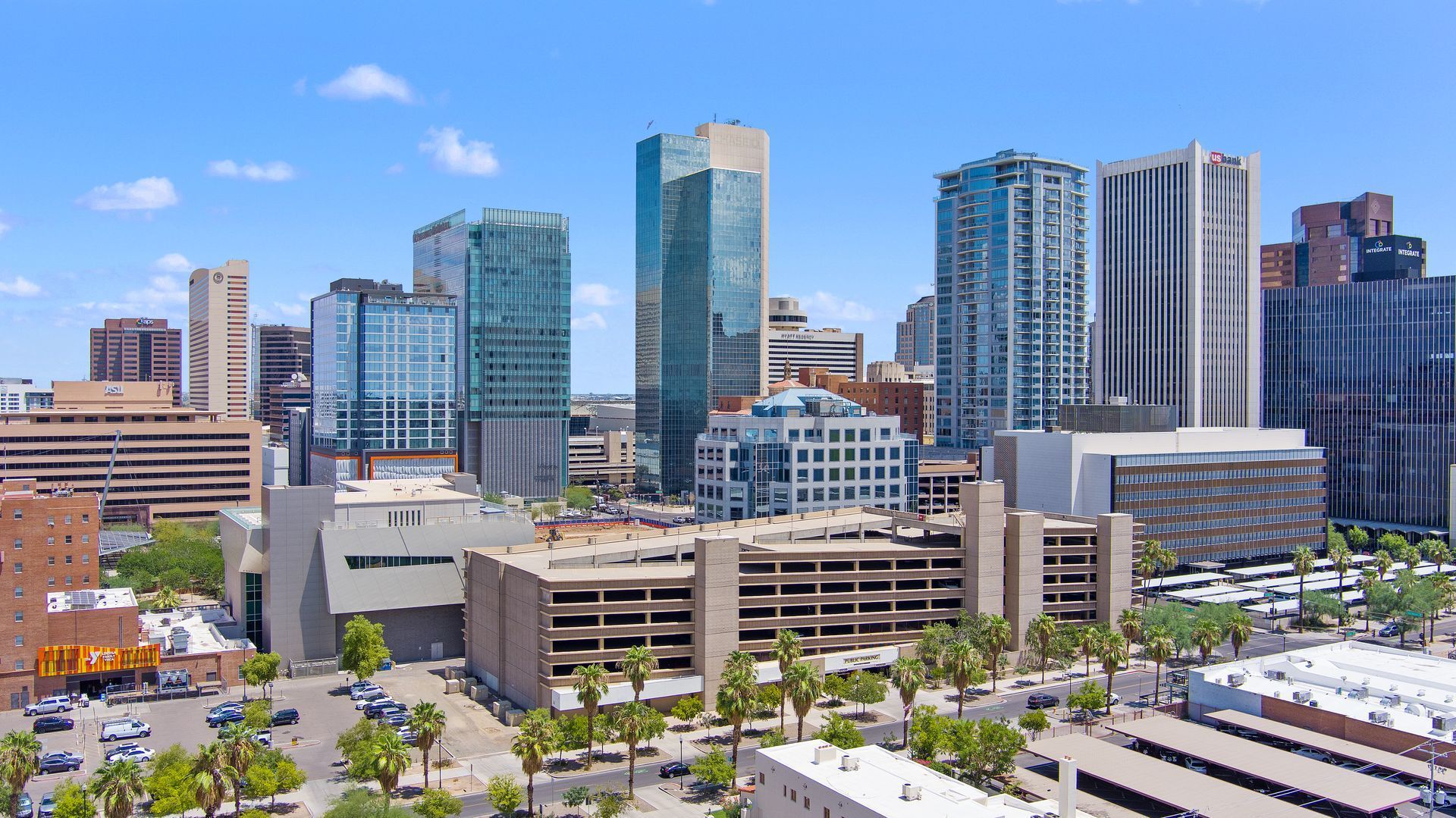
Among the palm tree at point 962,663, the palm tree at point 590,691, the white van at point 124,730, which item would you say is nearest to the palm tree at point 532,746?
the palm tree at point 590,691

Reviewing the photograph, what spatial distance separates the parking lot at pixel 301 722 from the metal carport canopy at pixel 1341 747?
61.6 meters

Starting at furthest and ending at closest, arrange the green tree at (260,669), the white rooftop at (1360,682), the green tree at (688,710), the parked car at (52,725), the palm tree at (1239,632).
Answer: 1. the palm tree at (1239,632)
2. the green tree at (260,669)
3. the parked car at (52,725)
4. the green tree at (688,710)
5. the white rooftop at (1360,682)

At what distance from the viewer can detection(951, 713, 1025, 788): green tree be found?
271 ft

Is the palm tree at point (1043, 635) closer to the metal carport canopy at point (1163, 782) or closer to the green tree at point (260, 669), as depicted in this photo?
the metal carport canopy at point (1163, 782)

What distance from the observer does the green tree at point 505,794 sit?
75.4 m

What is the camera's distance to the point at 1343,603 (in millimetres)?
149375

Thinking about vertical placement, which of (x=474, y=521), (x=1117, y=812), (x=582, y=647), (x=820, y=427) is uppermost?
(x=820, y=427)

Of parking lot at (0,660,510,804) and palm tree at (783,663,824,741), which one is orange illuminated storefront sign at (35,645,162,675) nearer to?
parking lot at (0,660,510,804)

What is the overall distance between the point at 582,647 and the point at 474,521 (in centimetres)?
3642

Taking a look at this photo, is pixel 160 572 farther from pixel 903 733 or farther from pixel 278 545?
pixel 903 733

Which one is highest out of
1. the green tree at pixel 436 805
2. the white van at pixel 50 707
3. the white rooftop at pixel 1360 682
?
the white rooftop at pixel 1360 682

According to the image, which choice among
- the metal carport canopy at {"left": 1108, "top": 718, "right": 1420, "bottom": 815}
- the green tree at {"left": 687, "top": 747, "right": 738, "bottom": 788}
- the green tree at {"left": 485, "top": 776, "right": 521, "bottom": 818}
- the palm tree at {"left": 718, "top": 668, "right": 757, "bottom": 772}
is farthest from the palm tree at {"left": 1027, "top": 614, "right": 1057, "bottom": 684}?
the green tree at {"left": 485, "top": 776, "right": 521, "bottom": 818}

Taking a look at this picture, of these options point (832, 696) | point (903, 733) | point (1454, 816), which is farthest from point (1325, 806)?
point (832, 696)

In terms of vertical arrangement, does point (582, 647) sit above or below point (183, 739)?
above
